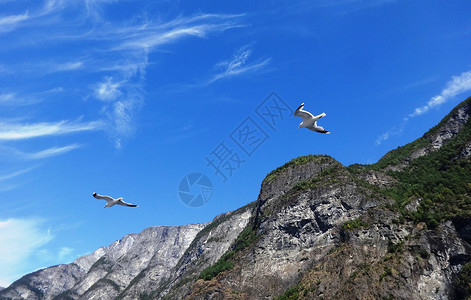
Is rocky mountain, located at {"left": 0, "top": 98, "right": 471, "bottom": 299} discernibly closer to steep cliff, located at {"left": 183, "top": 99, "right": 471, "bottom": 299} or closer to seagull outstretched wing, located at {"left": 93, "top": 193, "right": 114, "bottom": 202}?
steep cliff, located at {"left": 183, "top": 99, "right": 471, "bottom": 299}

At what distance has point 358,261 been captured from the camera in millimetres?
79750

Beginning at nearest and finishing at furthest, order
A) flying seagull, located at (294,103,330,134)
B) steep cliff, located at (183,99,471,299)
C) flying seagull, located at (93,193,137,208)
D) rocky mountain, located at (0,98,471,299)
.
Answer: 1. flying seagull, located at (294,103,330,134)
2. flying seagull, located at (93,193,137,208)
3. steep cliff, located at (183,99,471,299)
4. rocky mountain, located at (0,98,471,299)

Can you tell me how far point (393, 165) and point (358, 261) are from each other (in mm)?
54813

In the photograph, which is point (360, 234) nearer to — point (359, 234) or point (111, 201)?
point (359, 234)

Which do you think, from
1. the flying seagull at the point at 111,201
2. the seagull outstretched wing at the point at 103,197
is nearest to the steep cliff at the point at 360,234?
the flying seagull at the point at 111,201

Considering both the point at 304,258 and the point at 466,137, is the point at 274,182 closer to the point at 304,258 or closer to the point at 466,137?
the point at 304,258

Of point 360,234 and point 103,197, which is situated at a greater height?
point 103,197

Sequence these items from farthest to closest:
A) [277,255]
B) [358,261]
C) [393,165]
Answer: [393,165] < [277,255] < [358,261]

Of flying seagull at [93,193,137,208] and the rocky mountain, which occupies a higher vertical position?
flying seagull at [93,193,137,208]

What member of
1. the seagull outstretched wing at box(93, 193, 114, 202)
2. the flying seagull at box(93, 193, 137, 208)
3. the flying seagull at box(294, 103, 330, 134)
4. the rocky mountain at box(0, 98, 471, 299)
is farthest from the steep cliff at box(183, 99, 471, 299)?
the seagull outstretched wing at box(93, 193, 114, 202)

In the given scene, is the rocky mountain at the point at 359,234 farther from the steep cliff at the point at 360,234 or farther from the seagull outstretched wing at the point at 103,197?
the seagull outstretched wing at the point at 103,197

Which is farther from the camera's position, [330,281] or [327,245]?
[327,245]

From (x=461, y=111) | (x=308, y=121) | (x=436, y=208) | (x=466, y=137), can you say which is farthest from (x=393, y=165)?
(x=308, y=121)

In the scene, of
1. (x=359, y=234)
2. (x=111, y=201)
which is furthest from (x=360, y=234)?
(x=111, y=201)
